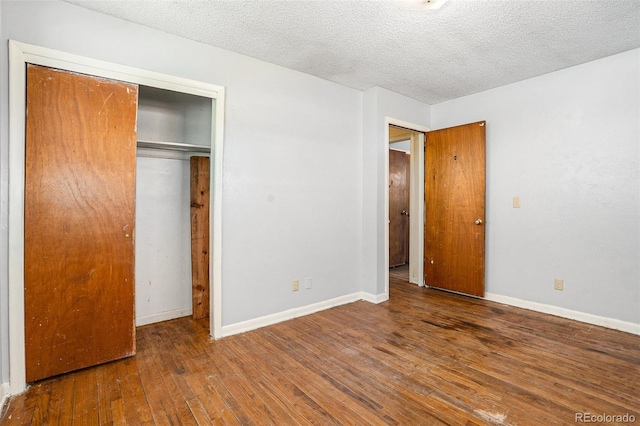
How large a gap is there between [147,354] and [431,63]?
3544 mm

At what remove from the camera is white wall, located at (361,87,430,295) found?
3.80 m

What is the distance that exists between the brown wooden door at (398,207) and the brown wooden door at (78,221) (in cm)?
445

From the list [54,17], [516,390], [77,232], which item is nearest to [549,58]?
[516,390]

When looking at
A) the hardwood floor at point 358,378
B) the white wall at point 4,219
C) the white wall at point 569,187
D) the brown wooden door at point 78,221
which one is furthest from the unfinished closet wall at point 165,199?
the white wall at point 569,187

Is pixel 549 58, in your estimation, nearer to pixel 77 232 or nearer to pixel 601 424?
pixel 601 424

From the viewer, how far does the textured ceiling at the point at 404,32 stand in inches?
86.7

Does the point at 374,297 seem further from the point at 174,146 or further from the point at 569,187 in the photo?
the point at 174,146

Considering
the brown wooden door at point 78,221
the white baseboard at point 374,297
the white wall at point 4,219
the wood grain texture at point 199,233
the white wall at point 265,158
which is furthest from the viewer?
the white baseboard at point 374,297

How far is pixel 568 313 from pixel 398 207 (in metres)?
3.22

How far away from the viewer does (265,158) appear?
3.10m

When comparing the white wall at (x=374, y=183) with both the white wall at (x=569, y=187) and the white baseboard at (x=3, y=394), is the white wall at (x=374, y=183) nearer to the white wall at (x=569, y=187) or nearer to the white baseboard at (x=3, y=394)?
the white wall at (x=569, y=187)

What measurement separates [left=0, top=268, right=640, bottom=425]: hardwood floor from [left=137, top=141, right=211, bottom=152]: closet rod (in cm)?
169

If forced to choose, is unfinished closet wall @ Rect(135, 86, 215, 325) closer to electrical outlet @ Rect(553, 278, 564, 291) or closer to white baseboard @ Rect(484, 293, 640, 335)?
white baseboard @ Rect(484, 293, 640, 335)

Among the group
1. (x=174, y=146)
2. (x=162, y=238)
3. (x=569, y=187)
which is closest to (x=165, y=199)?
(x=162, y=238)
